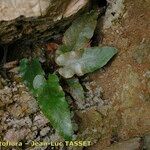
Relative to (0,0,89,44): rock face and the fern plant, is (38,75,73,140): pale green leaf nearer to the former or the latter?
the fern plant

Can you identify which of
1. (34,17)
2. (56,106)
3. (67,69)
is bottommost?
(56,106)

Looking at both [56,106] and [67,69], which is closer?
[56,106]

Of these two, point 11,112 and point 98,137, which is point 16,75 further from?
point 98,137

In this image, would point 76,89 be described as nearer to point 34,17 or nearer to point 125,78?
point 125,78

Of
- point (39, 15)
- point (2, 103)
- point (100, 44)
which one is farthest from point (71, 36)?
point (2, 103)

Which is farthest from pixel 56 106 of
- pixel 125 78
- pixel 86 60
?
pixel 125 78

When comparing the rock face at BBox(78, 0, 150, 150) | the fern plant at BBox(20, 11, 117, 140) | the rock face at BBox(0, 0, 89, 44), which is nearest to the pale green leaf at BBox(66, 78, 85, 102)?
the fern plant at BBox(20, 11, 117, 140)
